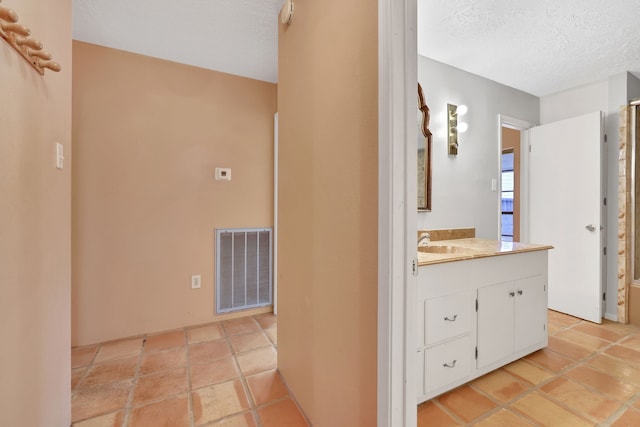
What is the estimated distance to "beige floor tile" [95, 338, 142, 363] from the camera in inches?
79.8

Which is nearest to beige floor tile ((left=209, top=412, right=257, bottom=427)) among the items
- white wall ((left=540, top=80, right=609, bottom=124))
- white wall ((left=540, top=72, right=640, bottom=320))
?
white wall ((left=540, top=72, right=640, bottom=320))

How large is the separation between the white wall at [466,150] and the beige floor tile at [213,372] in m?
1.77

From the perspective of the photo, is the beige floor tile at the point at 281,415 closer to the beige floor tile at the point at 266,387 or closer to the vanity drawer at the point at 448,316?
the beige floor tile at the point at 266,387

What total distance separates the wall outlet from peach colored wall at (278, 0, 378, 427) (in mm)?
1231

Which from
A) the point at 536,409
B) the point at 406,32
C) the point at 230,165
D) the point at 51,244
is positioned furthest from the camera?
the point at 230,165

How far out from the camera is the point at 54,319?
1196 mm

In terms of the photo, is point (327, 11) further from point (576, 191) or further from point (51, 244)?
point (576, 191)

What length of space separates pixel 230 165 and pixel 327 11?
1760 mm

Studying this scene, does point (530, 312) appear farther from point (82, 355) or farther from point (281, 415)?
point (82, 355)

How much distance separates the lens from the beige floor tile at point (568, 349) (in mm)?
2045

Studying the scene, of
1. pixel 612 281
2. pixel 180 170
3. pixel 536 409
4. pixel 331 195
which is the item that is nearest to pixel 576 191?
pixel 612 281

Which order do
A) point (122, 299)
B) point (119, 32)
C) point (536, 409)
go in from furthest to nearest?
point (122, 299) → point (119, 32) → point (536, 409)

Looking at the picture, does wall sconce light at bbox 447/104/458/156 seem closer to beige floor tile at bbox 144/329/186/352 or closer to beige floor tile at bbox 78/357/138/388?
beige floor tile at bbox 144/329/186/352

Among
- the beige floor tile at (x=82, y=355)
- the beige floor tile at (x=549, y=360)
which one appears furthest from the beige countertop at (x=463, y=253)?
the beige floor tile at (x=82, y=355)
